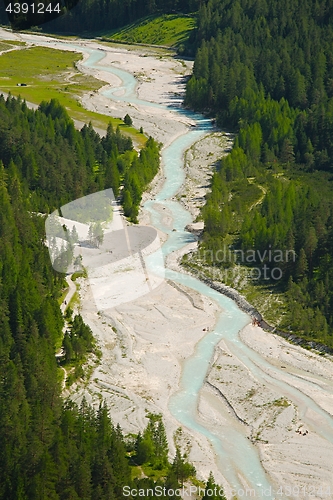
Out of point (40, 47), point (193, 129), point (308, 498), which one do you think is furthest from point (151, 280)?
point (40, 47)

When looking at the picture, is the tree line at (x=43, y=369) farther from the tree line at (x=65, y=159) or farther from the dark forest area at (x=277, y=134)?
the dark forest area at (x=277, y=134)

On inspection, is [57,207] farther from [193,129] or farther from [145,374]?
[193,129]

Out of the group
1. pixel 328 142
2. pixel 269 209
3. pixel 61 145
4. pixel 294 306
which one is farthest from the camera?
pixel 328 142

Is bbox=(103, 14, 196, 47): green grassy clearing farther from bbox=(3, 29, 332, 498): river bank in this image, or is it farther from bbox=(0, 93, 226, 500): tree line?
bbox=(3, 29, 332, 498): river bank

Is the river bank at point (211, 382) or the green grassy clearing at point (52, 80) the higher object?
the river bank at point (211, 382)

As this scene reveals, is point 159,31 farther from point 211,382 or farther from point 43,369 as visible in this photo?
point 43,369

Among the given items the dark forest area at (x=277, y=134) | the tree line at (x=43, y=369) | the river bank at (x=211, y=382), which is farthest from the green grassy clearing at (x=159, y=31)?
the river bank at (x=211, y=382)
